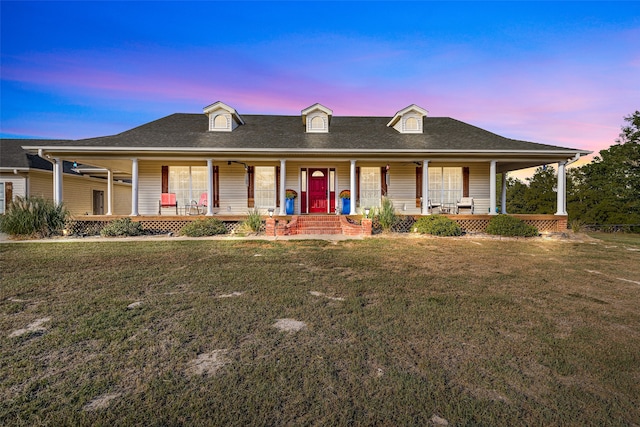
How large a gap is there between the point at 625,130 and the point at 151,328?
2516cm

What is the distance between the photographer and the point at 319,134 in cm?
1578

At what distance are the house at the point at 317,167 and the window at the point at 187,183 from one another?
0.15 ft

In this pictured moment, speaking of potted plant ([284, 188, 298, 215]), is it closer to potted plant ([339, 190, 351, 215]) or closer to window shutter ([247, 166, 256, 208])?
window shutter ([247, 166, 256, 208])

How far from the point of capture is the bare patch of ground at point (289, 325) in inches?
136

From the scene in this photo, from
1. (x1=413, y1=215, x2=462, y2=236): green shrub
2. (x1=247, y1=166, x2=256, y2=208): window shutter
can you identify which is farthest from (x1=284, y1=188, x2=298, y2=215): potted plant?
(x1=413, y1=215, x2=462, y2=236): green shrub

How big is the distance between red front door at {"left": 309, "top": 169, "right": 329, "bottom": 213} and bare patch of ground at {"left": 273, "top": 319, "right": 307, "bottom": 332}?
40.5 feet

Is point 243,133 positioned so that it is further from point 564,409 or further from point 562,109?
point 562,109

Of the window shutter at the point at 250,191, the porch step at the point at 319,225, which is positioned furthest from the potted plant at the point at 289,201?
the porch step at the point at 319,225

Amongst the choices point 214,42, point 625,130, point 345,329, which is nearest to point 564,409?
point 345,329

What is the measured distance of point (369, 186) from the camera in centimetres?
1597

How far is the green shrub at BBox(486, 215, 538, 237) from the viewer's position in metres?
11.8

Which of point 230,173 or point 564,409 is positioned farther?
point 230,173

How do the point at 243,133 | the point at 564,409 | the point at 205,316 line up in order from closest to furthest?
the point at 564,409 → the point at 205,316 → the point at 243,133

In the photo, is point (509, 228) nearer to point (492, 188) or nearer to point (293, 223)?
point (492, 188)
